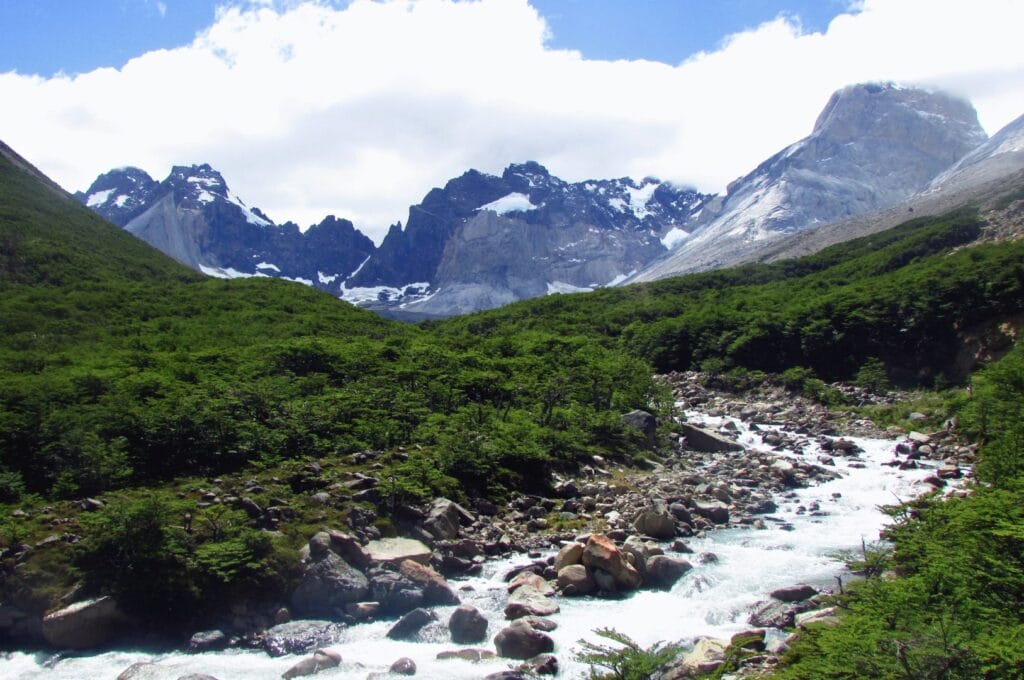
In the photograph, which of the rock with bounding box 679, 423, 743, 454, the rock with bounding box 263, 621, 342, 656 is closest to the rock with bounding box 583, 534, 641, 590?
the rock with bounding box 263, 621, 342, 656

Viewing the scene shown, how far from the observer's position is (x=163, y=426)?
802 inches

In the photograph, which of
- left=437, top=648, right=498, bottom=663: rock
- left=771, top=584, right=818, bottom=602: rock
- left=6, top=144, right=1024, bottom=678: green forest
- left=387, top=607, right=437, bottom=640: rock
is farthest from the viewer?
left=771, top=584, right=818, bottom=602: rock

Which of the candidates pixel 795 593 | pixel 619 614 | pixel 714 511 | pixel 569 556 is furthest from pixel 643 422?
pixel 619 614

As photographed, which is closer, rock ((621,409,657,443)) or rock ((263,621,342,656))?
rock ((263,621,342,656))

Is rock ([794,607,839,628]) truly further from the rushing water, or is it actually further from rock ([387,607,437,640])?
rock ([387,607,437,640])

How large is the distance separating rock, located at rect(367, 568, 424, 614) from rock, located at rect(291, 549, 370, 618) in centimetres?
21

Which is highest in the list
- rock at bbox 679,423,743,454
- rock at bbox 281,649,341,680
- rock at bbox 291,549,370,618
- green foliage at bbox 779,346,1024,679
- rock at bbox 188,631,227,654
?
green foliage at bbox 779,346,1024,679

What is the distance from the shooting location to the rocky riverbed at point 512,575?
1198 centimetres

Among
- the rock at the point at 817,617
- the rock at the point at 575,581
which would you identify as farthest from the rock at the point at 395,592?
the rock at the point at 817,617

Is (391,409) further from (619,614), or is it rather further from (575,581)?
(619,614)

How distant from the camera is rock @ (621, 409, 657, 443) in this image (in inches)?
1166

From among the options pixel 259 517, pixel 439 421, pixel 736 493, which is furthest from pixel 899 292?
pixel 259 517

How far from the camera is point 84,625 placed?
12.6m

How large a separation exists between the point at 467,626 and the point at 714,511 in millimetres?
9530
